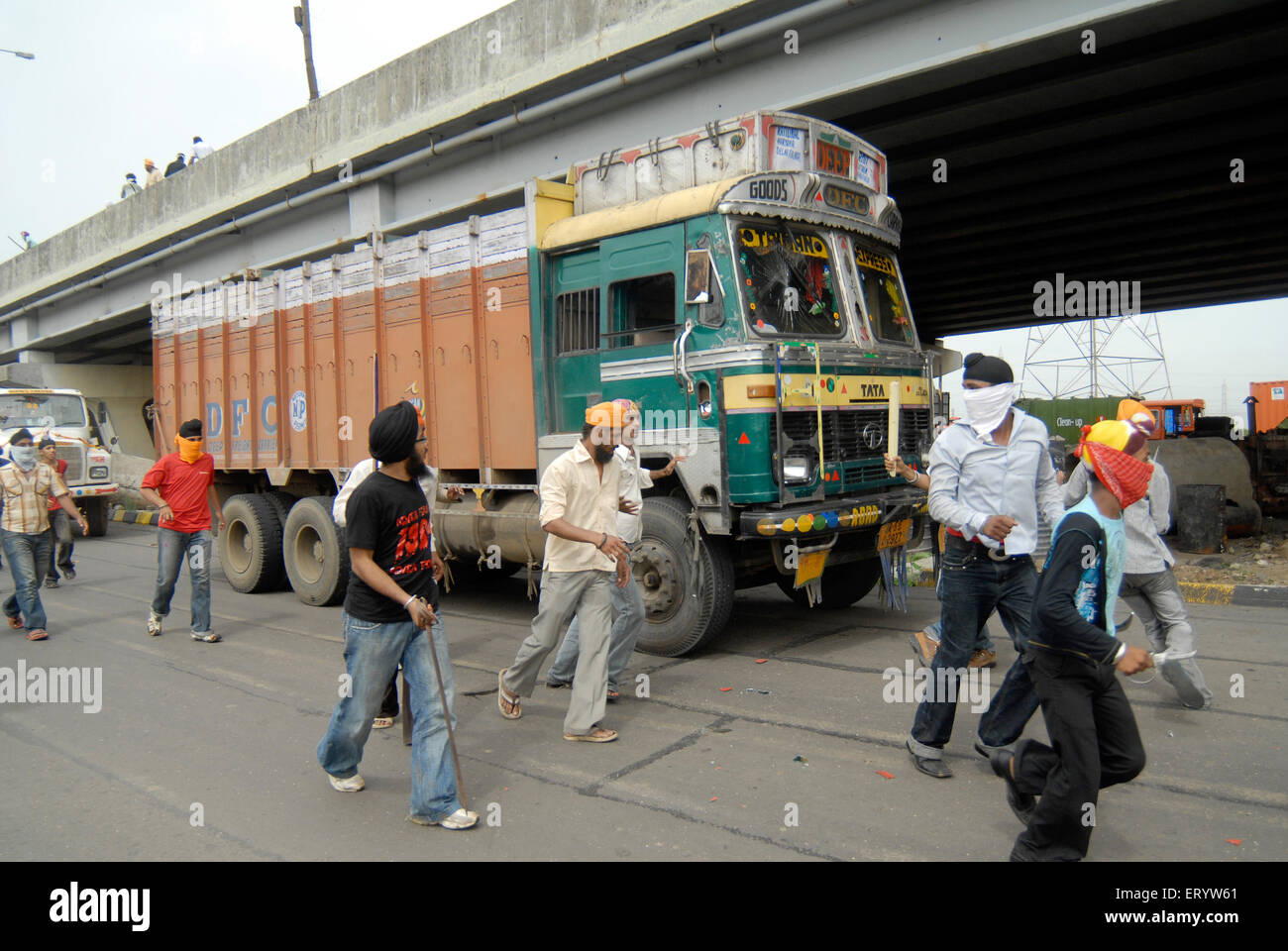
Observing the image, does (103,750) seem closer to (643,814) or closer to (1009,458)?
(643,814)

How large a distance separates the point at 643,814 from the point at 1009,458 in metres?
2.28

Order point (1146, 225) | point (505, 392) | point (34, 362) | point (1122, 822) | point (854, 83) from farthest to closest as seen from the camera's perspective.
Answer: point (34, 362)
point (1146, 225)
point (854, 83)
point (505, 392)
point (1122, 822)

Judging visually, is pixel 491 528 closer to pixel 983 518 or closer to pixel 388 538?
pixel 388 538

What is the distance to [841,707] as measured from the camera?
5.56m

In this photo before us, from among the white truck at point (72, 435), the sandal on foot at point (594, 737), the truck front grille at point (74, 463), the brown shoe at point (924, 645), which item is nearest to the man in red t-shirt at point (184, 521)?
the sandal on foot at point (594, 737)

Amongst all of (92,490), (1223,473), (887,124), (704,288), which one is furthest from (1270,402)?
(92,490)

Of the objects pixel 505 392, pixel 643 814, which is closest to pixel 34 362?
pixel 505 392

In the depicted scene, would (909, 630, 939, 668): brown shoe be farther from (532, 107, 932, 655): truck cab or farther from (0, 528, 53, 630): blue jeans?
(0, 528, 53, 630): blue jeans

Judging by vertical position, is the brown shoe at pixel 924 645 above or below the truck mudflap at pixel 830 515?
below

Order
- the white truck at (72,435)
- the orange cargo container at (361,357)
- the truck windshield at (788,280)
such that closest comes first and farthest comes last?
the truck windshield at (788,280) → the orange cargo container at (361,357) → the white truck at (72,435)

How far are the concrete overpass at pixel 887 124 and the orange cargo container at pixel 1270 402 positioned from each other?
8.12 metres

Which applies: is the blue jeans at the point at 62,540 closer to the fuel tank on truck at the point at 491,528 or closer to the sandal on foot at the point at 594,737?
the fuel tank on truck at the point at 491,528

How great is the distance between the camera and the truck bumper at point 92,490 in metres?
17.7

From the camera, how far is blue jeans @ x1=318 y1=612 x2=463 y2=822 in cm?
404
